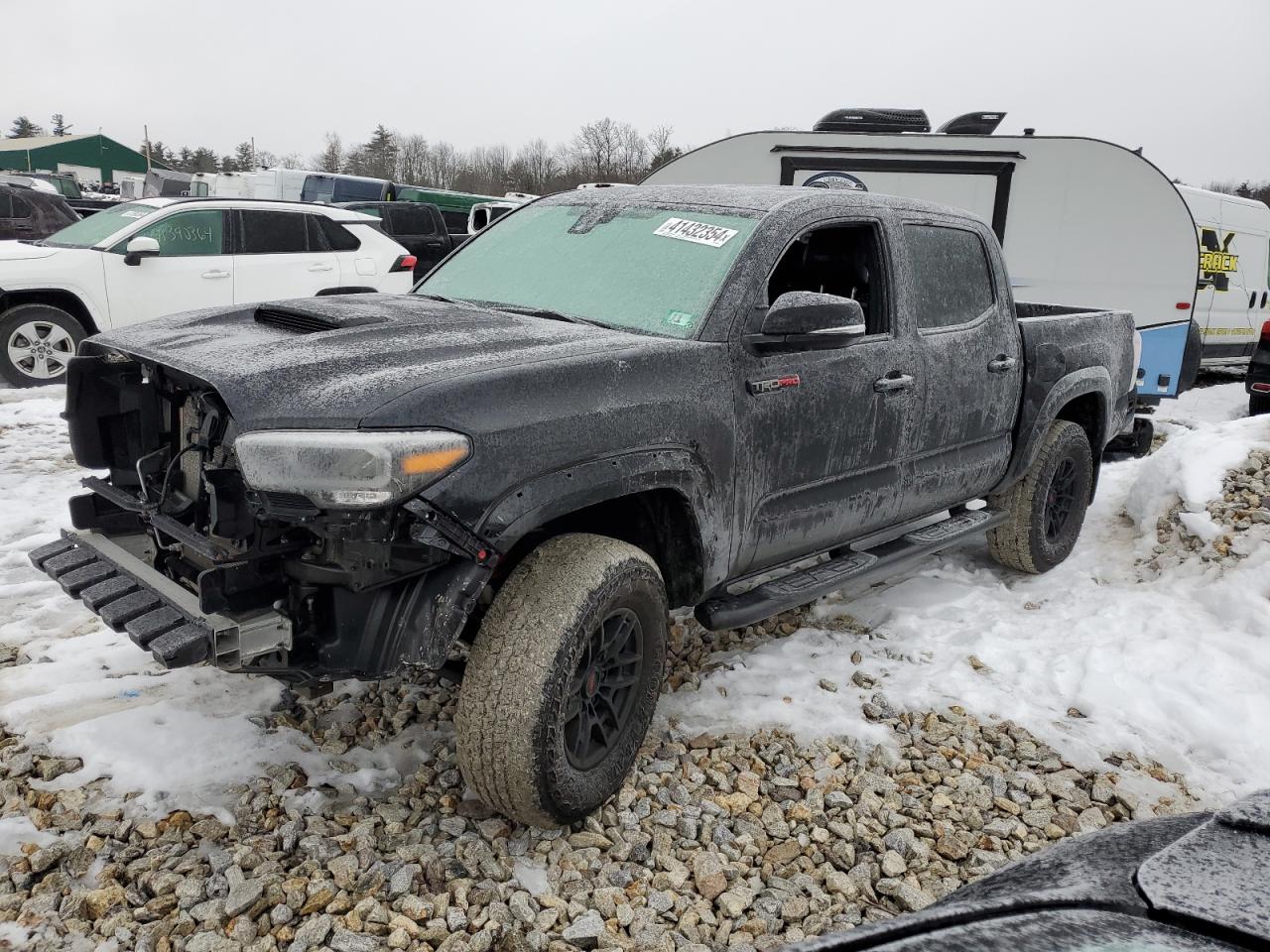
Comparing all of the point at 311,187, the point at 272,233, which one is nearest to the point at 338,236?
the point at 272,233

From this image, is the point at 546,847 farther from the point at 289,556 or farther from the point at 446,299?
the point at 446,299

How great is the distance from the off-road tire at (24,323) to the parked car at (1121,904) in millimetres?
8712

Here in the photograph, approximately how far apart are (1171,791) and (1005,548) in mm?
1979

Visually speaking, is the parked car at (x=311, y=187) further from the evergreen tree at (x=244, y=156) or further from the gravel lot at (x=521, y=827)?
the evergreen tree at (x=244, y=156)

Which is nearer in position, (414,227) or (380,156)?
(414,227)

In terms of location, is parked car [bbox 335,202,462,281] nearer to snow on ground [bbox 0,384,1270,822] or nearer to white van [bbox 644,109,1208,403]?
white van [bbox 644,109,1208,403]

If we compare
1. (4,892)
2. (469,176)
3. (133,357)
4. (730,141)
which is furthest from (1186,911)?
(469,176)

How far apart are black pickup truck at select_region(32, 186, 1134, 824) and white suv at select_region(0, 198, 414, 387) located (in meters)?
5.16

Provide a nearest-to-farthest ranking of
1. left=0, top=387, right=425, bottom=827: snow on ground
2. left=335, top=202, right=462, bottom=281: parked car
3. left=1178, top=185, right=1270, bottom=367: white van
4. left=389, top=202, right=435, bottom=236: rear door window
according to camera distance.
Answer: left=0, top=387, right=425, bottom=827: snow on ground, left=1178, top=185, right=1270, bottom=367: white van, left=335, top=202, right=462, bottom=281: parked car, left=389, top=202, right=435, bottom=236: rear door window

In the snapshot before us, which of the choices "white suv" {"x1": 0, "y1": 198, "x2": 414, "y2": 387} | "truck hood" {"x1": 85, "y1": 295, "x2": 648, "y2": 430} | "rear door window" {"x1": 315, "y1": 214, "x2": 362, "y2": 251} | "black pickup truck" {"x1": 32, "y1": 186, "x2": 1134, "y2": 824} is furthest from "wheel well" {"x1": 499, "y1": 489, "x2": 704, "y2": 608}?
"rear door window" {"x1": 315, "y1": 214, "x2": 362, "y2": 251}

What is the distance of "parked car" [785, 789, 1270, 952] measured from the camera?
1183 millimetres

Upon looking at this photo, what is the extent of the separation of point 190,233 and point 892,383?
25.3 ft

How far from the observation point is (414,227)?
16.7m

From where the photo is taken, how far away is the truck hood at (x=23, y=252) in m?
8.30
